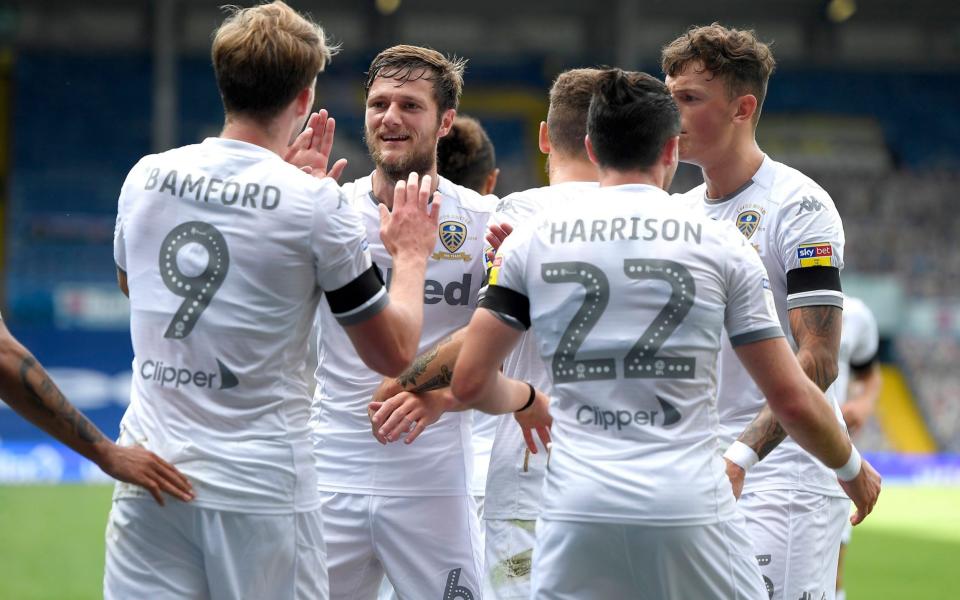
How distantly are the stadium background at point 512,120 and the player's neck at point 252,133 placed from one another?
683 inches

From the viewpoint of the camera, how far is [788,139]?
2772cm

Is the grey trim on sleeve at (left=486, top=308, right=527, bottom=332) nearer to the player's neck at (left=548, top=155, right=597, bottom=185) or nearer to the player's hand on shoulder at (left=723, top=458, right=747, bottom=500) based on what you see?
the player's hand on shoulder at (left=723, top=458, right=747, bottom=500)

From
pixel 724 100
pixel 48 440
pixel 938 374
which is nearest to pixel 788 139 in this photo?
pixel 938 374

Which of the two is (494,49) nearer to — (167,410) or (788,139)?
(788,139)

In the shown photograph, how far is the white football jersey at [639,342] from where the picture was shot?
10.3ft

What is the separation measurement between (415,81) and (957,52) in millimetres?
26811

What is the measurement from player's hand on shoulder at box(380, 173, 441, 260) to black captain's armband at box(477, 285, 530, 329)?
46 centimetres

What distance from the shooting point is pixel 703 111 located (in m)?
4.44

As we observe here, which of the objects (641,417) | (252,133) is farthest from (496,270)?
(252,133)

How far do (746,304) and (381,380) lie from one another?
175 cm

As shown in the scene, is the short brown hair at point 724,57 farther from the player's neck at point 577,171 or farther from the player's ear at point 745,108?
the player's neck at point 577,171

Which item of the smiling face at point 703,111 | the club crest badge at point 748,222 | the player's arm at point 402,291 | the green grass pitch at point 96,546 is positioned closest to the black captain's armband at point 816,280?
the club crest badge at point 748,222

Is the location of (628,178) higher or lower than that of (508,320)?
higher

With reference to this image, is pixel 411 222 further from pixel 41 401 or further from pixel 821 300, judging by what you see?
pixel 821 300
